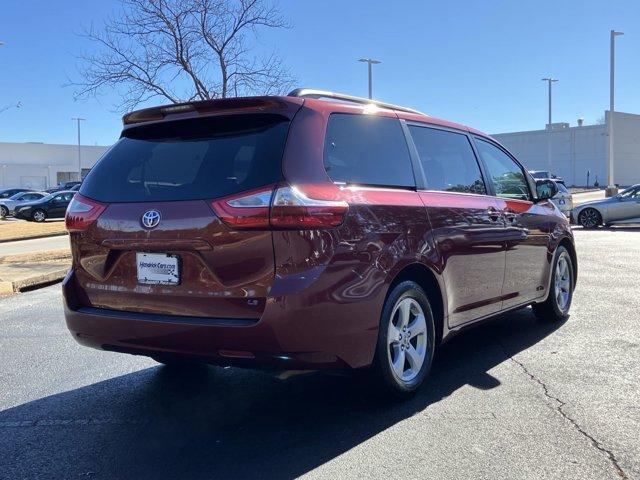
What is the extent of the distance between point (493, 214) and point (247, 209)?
2.56 meters

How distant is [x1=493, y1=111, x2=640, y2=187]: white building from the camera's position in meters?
63.6

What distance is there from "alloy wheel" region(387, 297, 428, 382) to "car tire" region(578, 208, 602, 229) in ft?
58.0

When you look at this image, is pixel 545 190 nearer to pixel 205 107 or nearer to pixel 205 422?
pixel 205 107

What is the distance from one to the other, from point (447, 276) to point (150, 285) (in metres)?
2.05

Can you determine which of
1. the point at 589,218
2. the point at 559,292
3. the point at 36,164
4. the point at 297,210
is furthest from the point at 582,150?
the point at 297,210

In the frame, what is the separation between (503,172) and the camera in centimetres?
591

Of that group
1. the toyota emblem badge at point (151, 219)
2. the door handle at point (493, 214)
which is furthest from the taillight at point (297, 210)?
the door handle at point (493, 214)

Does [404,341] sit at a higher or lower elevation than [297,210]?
lower

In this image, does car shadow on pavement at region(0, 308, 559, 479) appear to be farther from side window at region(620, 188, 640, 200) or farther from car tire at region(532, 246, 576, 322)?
side window at region(620, 188, 640, 200)

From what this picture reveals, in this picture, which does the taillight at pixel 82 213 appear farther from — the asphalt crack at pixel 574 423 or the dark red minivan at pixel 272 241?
the asphalt crack at pixel 574 423

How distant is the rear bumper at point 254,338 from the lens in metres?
3.37

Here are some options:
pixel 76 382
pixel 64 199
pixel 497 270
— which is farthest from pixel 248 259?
pixel 64 199

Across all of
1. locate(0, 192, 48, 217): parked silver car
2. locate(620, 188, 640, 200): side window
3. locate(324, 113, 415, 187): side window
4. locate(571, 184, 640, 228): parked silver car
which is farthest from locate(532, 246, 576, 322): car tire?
locate(0, 192, 48, 217): parked silver car

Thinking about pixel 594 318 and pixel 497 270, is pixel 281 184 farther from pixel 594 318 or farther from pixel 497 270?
pixel 594 318
